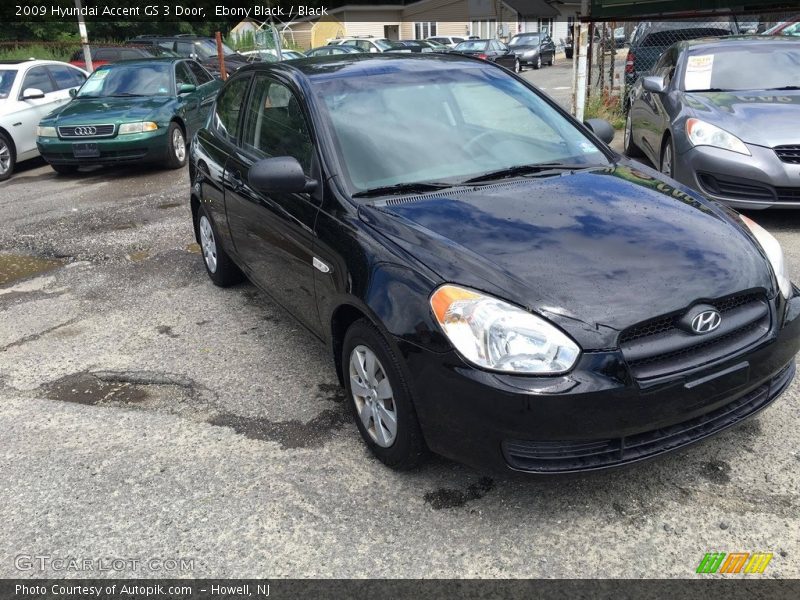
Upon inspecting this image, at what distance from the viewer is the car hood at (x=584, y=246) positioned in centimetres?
258

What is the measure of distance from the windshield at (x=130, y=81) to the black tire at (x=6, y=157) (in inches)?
48.1

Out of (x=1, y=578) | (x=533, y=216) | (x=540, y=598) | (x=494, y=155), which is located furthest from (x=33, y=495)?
(x=494, y=155)

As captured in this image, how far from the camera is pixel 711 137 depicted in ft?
19.8

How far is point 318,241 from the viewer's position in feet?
11.2

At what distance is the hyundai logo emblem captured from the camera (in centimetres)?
260

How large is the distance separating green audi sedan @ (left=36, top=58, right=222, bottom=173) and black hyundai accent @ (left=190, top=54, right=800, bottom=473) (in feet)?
19.7

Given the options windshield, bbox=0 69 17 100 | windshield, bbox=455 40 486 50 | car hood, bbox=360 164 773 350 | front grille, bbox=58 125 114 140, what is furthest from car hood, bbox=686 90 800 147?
windshield, bbox=455 40 486 50

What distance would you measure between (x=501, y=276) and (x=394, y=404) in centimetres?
66

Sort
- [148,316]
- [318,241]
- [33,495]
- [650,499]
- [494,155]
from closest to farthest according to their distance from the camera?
[650,499] < [33,495] < [318,241] < [494,155] < [148,316]

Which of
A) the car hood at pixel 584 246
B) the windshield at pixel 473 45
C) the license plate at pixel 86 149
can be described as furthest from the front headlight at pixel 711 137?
the windshield at pixel 473 45

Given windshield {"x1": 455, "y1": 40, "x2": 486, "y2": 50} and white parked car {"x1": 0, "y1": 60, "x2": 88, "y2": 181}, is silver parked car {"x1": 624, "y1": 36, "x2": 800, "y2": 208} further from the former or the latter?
windshield {"x1": 455, "y1": 40, "x2": 486, "y2": 50}

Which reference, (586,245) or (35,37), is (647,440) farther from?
(35,37)

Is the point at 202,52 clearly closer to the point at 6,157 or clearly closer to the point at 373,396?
the point at 6,157

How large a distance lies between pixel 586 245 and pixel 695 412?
0.74m
